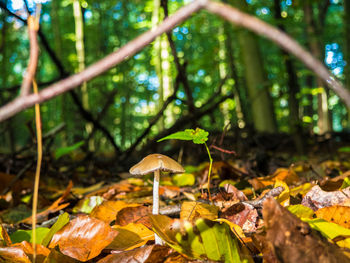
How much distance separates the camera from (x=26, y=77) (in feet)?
1.38

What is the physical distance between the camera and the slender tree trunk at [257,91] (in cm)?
552

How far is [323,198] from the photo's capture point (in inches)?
47.7

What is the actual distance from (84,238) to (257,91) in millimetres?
4925

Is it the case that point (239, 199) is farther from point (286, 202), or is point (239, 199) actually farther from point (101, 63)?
point (101, 63)

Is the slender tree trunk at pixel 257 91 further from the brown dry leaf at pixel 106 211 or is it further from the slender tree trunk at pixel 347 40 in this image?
the brown dry leaf at pixel 106 211

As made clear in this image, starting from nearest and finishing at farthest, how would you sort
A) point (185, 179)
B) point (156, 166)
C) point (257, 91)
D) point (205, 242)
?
point (205, 242) < point (156, 166) < point (185, 179) < point (257, 91)

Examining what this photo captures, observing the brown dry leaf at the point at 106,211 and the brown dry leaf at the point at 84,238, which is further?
the brown dry leaf at the point at 106,211

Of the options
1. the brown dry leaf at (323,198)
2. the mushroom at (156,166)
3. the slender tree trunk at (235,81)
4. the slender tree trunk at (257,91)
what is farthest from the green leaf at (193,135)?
the slender tree trunk at (257,91)

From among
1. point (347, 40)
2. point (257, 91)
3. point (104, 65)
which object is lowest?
point (257, 91)

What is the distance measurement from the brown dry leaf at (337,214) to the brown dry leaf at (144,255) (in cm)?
53

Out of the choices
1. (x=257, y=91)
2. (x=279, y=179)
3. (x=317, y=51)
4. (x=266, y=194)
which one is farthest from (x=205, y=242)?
(x=257, y=91)

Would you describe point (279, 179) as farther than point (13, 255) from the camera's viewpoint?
Yes

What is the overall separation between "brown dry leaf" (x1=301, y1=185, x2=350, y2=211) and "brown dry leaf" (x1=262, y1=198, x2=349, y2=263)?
477mm

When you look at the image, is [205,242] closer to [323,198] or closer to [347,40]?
[323,198]
